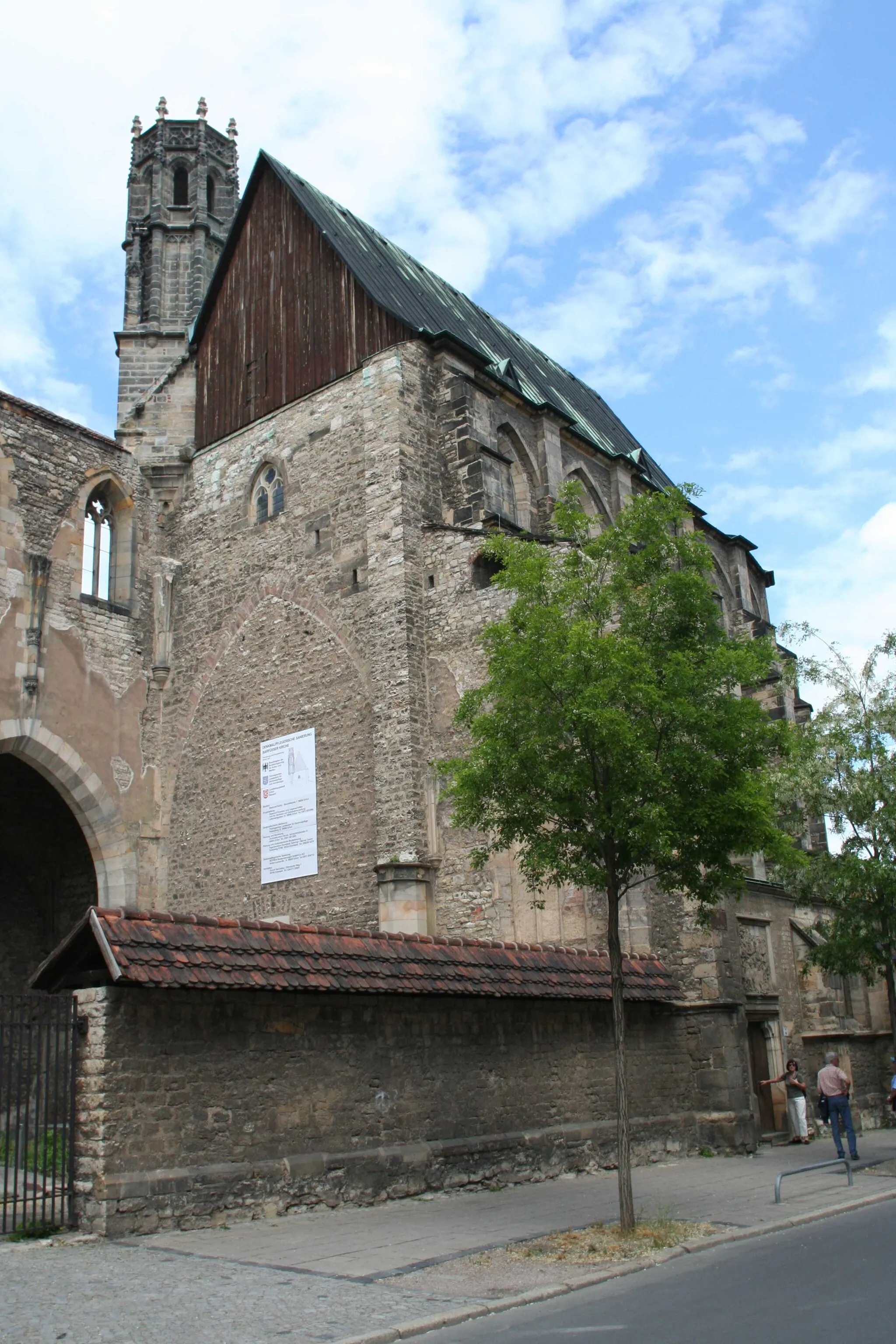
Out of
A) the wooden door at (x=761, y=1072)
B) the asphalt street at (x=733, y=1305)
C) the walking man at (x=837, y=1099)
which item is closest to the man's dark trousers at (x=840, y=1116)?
the walking man at (x=837, y=1099)

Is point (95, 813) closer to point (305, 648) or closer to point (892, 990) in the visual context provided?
point (305, 648)

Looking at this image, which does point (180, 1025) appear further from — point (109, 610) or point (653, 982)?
point (109, 610)

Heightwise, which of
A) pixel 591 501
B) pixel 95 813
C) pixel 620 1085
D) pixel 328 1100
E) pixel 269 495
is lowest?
pixel 328 1100

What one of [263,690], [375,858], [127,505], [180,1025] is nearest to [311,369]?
[127,505]

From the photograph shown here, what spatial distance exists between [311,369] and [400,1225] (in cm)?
1574

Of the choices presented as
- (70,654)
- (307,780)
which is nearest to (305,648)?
(307,780)

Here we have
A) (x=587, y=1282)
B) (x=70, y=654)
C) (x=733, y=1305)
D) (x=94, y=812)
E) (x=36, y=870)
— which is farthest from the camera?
(x=36, y=870)

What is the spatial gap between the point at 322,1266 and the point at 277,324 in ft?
59.5

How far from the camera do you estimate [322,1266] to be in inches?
313

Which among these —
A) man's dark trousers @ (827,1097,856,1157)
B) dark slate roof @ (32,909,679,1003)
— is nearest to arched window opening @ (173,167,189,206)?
dark slate roof @ (32,909,679,1003)

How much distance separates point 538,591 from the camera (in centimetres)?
1095

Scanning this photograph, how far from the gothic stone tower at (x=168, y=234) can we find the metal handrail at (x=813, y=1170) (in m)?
19.1

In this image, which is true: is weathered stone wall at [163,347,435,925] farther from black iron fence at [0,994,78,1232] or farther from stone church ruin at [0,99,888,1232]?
black iron fence at [0,994,78,1232]

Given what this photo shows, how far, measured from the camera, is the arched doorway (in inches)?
875
